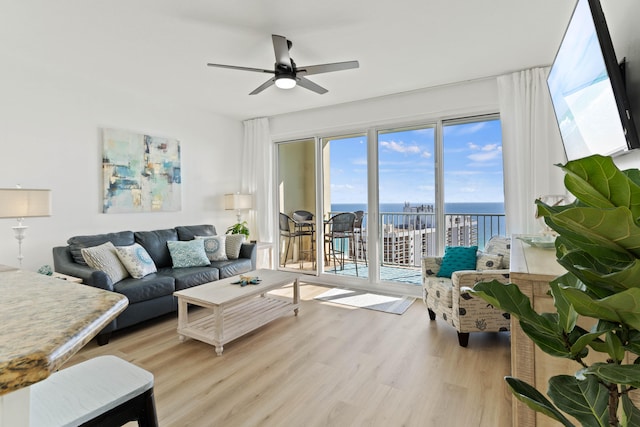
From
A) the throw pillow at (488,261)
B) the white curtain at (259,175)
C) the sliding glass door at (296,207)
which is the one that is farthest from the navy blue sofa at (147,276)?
the throw pillow at (488,261)

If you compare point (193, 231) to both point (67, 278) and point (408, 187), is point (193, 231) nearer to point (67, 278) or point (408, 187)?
point (67, 278)

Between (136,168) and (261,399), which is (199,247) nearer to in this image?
(136,168)

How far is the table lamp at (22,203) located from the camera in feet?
8.08

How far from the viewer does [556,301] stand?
24.6 inches

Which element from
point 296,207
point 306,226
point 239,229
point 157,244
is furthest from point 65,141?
point 306,226

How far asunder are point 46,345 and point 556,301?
2.92 feet

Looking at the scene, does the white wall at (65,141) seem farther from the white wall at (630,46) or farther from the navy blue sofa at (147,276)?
the white wall at (630,46)

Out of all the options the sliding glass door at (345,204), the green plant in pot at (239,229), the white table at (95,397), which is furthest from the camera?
the green plant in pot at (239,229)

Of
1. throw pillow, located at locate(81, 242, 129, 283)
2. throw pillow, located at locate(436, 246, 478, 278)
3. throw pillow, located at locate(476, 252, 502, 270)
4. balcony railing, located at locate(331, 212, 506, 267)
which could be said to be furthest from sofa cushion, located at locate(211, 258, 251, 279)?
throw pillow, located at locate(476, 252, 502, 270)

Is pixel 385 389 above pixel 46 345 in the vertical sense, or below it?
below

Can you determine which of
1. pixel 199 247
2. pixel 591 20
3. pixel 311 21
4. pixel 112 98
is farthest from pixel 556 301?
pixel 112 98

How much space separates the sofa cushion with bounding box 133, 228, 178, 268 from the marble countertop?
117 inches

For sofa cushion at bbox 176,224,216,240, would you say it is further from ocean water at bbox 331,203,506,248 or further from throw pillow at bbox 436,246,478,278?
throw pillow at bbox 436,246,478,278

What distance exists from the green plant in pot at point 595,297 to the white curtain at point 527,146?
296 centimetres
